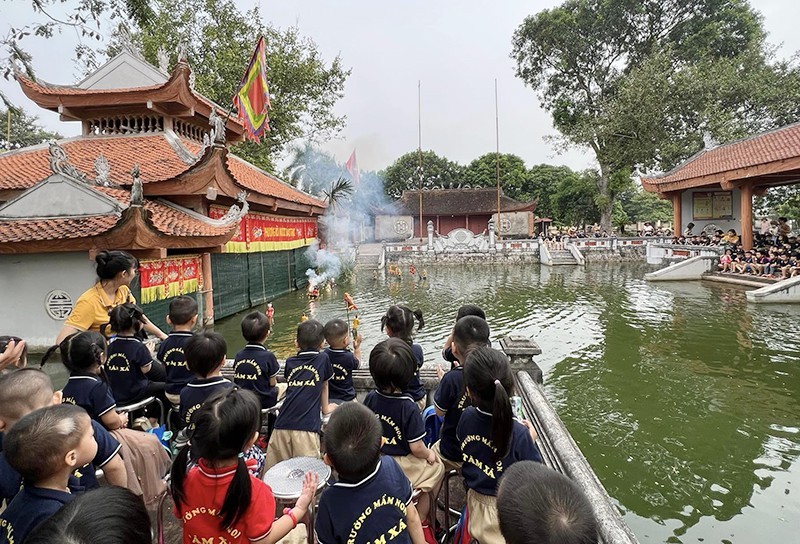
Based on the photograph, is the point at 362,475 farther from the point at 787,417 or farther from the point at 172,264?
the point at 172,264

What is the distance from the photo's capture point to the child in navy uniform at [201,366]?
2820 millimetres

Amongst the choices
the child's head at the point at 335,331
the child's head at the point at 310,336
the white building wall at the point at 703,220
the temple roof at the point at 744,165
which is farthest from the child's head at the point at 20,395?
the white building wall at the point at 703,220

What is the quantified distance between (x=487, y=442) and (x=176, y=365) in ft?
8.90

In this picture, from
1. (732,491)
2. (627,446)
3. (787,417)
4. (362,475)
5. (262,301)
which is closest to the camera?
(362,475)

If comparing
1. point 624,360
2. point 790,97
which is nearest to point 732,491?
point 624,360

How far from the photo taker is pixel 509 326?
1015cm

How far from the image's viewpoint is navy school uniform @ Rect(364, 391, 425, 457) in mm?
2594

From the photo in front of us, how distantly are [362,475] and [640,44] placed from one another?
38.0 m

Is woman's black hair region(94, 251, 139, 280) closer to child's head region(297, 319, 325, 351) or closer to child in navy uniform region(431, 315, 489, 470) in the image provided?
child's head region(297, 319, 325, 351)

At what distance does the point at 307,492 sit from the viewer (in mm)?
2172

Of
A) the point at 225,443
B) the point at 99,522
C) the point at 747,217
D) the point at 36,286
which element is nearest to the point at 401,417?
the point at 225,443

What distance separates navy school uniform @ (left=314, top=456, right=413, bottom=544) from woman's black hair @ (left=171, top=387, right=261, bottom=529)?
352 mm

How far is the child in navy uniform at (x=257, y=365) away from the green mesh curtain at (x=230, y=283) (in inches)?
306

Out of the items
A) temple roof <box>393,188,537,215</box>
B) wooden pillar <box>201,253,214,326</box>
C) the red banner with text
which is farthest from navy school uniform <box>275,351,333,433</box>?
temple roof <box>393,188,537,215</box>
